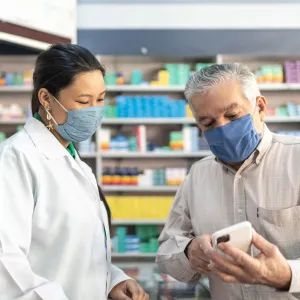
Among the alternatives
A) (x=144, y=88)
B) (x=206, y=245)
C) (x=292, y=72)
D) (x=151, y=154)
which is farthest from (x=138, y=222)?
(x=206, y=245)

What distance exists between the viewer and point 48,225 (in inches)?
57.2

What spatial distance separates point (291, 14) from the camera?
6.33m

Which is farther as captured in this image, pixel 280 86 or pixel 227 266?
pixel 280 86

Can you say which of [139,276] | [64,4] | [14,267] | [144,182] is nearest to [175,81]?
[144,182]

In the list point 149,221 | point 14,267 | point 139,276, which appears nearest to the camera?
point 14,267

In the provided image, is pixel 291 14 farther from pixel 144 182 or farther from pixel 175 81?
pixel 144 182

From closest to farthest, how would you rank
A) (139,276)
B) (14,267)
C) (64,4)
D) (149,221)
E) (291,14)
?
(14,267) → (139,276) → (64,4) → (149,221) → (291,14)

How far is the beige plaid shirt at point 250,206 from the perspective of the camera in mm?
1538

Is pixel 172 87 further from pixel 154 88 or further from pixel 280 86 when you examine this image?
pixel 280 86

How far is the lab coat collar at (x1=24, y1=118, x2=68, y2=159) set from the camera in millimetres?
1560

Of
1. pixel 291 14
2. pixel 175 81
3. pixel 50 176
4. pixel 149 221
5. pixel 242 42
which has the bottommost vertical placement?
pixel 149 221

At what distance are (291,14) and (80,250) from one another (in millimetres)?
5716

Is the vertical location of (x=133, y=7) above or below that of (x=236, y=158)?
above

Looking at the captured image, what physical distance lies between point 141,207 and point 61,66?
4.39 meters
